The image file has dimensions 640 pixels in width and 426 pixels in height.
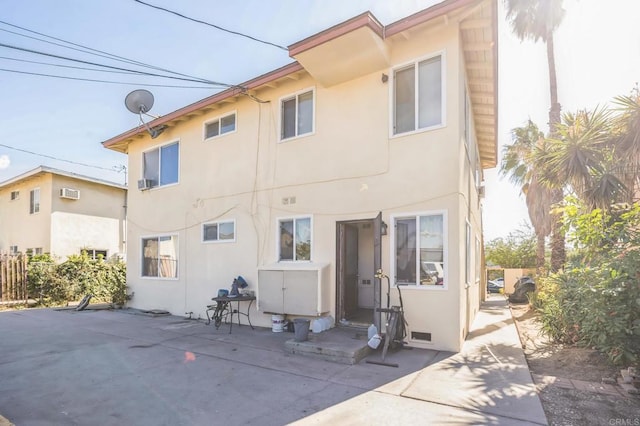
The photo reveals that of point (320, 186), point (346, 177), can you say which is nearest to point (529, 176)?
point (346, 177)

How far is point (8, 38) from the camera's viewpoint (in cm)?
791

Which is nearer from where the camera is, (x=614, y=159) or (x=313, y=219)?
(x=614, y=159)

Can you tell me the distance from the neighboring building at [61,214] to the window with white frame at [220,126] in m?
10.3

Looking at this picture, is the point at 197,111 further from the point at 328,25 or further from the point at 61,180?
the point at 61,180

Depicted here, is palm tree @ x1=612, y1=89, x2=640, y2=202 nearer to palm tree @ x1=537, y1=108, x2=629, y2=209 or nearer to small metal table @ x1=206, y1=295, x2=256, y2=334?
palm tree @ x1=537, y1=108, x2=629, y2=209

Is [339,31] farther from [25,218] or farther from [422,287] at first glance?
[25,218]

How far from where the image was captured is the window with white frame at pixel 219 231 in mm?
10230

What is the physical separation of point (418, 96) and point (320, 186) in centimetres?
285

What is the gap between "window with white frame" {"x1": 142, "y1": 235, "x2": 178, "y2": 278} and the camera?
1170 cm

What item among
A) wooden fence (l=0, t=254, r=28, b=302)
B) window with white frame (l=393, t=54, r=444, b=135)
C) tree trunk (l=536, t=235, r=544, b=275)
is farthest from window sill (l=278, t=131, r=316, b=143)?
tree trunk (l=536, t=235, r=544, b=275)

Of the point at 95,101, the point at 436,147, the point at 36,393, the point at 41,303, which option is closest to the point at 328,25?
the point at 436,147

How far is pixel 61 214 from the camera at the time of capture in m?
17.2

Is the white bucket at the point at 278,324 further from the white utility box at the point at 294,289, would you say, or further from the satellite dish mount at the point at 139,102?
the satellite dish mount at the point at 139,102

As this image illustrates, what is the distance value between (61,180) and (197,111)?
10780 millimetres
